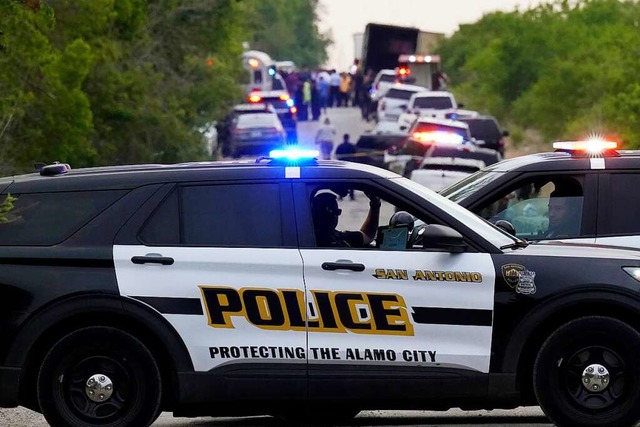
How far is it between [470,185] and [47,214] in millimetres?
3993

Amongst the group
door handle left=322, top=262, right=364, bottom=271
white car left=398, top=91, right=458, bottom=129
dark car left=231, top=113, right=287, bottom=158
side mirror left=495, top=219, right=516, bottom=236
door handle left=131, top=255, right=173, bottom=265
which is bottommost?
white car left=398, top=91, right=458, bottom=129

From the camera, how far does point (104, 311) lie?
7879mm

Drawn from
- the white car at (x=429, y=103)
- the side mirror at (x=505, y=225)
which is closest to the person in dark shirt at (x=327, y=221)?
the side mirror at (x=505, y=225)

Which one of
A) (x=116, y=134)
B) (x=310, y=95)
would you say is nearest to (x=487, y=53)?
(x=310, y=95)

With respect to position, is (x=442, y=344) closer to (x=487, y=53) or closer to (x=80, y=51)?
(x=80, y=51)

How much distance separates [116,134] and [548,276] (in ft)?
82.0

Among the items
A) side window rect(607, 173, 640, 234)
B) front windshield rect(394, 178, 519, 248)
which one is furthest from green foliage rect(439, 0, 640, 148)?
front windshield rect(394, 178, 519, 248)

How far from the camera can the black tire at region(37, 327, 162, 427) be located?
7.92 metres

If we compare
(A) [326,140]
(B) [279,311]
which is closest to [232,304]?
(B) [279,311]

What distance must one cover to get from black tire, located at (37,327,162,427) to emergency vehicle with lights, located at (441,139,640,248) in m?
3.35

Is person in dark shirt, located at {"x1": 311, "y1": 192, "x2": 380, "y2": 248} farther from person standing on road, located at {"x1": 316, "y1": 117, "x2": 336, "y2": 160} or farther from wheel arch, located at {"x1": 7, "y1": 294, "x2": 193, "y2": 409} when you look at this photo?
person standing on road, located at {"x1": 316, "y1": 117, "x2": 336, "y2": 160}

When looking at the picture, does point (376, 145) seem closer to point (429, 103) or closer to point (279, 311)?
point (429, 103)

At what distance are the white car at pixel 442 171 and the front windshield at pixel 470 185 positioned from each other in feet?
42.7

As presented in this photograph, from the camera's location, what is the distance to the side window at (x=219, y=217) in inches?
315
